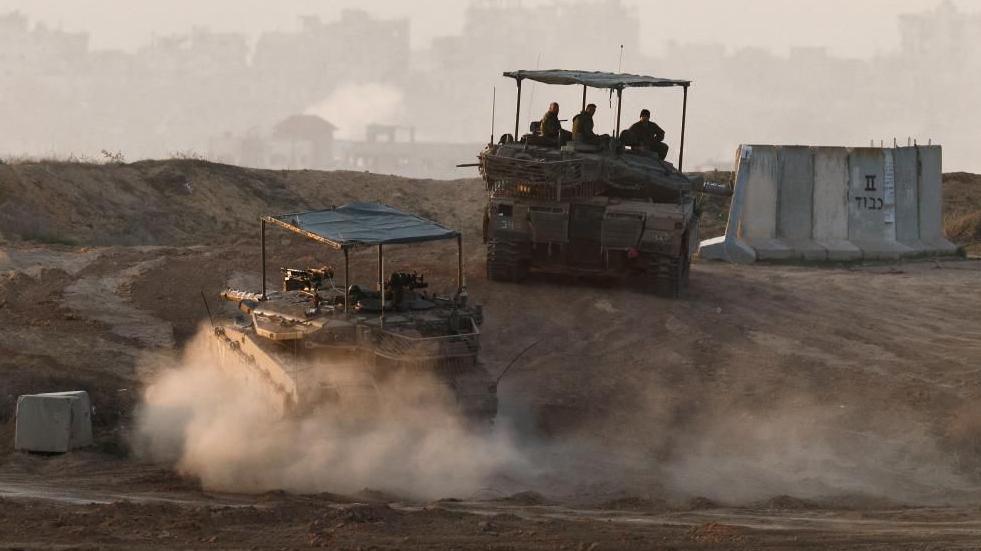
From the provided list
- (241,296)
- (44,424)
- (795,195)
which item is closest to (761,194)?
(795,195)

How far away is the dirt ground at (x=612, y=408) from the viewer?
426 inches

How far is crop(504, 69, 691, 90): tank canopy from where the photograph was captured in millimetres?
20656

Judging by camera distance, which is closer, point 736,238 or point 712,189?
point 712,189

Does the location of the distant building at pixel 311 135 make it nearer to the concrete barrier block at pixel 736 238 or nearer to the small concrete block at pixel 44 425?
the concrete barrier block at pixel 736 238

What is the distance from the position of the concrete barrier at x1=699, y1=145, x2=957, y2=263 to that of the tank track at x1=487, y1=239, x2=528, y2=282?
6.55m

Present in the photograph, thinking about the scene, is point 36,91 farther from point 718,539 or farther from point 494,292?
point 718,539

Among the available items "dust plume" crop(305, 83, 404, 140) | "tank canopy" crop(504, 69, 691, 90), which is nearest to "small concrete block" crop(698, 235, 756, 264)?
"tank canopy" crop(504, 69, 691, 90)

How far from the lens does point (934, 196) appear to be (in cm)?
2850

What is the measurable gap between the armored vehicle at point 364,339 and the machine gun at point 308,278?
24 cm

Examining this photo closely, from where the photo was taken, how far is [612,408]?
16.1 meters

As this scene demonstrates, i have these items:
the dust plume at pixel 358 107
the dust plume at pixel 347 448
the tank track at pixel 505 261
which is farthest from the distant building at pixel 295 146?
the dust plume at pixel 347 448

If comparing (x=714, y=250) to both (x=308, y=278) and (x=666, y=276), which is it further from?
(x=308, y=278)

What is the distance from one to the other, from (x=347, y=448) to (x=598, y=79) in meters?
9.60

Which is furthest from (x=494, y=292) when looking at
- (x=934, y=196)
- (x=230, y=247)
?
(x=934, y=196)
